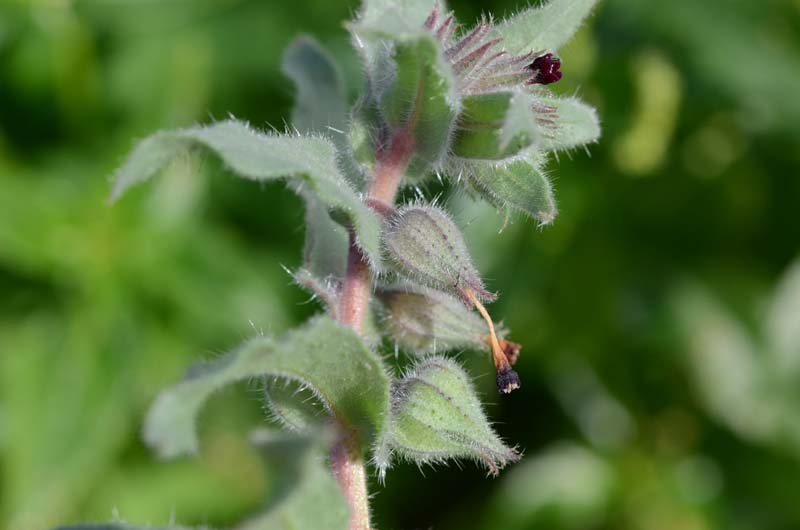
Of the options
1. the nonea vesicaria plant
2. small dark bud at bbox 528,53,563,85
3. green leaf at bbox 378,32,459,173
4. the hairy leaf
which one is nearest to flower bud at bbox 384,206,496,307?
the nonea vesicaria plant

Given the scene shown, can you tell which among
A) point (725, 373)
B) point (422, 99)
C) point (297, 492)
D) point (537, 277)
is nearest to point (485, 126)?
point (422, 99)

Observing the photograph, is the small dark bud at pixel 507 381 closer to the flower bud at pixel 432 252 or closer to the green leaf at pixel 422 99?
the flower bud at pixel 432 252

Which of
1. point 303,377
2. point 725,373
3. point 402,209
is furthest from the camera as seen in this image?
point 725,373

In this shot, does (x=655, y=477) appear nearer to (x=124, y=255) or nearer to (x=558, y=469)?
(x=558, y=469)

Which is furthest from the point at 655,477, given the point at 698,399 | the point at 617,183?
the point at 617,183

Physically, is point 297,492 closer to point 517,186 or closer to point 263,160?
point 263,160
